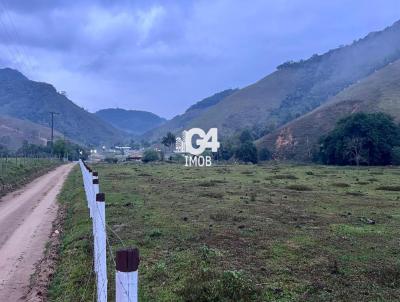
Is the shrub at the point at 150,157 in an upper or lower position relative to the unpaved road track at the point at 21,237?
upper

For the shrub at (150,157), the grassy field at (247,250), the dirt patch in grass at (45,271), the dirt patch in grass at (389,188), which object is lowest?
the dirt patch in grass at (45,271)

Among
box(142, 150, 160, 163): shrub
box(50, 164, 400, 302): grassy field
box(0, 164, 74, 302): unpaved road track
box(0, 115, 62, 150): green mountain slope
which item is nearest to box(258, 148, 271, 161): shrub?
box(142, 150, 160, 163): shrub

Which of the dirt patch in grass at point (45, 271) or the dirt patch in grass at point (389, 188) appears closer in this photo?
the dirt patch in grass at point (45, 271)

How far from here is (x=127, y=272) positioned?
3.12 m

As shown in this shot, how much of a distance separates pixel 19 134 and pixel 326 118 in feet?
396

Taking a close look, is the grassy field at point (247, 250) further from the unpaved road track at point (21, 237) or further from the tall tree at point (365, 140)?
the tall tree at point (365, 140)

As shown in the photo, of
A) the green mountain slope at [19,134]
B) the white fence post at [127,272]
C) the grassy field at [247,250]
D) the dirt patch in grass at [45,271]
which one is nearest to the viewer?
the white fence post at [127,272]

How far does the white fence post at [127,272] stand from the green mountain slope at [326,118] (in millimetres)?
100917

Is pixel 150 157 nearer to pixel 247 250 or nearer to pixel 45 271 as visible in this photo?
pixel 247 250

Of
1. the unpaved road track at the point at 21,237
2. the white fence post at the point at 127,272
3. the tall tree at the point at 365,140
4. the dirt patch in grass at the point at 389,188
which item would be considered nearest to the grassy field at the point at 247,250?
the unpaved road track at the point at 21,237

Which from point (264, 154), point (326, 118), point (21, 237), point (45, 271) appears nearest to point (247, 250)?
point (45, 271)

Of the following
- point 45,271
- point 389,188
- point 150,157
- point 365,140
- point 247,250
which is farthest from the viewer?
point 150,157

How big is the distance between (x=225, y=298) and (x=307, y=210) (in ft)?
36.7

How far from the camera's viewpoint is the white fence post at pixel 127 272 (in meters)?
3.04
